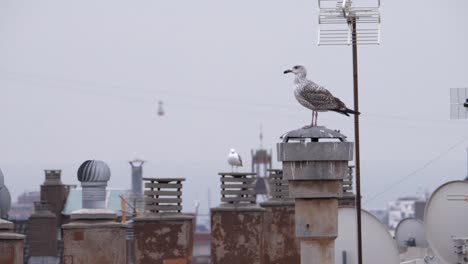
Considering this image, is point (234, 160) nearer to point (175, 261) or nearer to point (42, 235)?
point (175, 261)

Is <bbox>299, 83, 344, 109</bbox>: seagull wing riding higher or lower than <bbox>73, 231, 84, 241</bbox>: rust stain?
higher

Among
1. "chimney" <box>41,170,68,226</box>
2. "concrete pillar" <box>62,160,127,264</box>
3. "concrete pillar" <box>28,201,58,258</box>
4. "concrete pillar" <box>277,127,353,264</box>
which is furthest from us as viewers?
"chimney" <box>41,170,68,226</box>

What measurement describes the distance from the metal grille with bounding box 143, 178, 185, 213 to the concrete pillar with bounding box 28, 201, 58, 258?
2614 centimetres

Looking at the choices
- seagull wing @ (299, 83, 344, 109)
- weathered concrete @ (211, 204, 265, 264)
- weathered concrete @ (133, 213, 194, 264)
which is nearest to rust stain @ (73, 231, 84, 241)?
weathered concrete @ (133, 213, 194, 264)

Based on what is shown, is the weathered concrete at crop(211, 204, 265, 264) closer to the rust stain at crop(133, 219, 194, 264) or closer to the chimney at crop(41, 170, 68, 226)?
the rust stain at crop(133, 219, 194, 264)

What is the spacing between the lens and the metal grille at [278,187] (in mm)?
28375

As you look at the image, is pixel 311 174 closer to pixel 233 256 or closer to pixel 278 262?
pixel 233 256

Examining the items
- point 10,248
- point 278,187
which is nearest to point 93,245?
point 10,248

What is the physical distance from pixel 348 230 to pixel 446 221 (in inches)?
144

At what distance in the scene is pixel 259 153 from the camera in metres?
117

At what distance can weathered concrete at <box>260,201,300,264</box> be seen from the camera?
2736 cm

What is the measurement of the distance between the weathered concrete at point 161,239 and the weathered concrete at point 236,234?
2387 mm

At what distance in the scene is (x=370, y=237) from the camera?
25.1 metres

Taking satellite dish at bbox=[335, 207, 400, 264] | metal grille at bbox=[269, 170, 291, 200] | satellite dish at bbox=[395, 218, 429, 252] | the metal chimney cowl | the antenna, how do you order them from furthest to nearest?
satellite dish at bbox=[395, 218, 429, 252] → metal grille at bbox=[269, 170, 291, 200] → the antenna → the metal chimney cowl → satellite dish at bbox=[335, 207, 400, 264]
